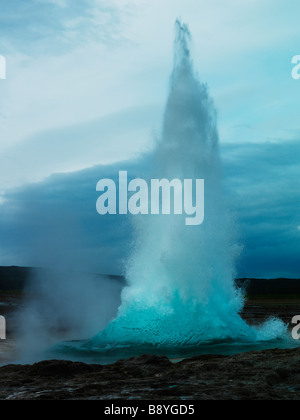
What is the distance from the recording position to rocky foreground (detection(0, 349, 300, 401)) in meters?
6.92

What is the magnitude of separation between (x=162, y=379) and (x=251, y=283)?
10980cm

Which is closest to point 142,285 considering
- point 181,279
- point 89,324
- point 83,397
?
point 181,279

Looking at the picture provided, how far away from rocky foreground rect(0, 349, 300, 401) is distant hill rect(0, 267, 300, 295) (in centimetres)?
8079

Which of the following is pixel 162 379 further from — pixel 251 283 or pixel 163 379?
pixel 251 283

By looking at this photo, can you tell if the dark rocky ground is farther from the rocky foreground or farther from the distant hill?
the distant hill

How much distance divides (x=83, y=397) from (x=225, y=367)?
9.96 feet

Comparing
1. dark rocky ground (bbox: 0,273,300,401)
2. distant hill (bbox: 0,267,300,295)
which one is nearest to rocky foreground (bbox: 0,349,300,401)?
dark rocky ground (bbox: 0,273,300,401)

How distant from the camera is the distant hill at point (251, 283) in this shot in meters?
92.1

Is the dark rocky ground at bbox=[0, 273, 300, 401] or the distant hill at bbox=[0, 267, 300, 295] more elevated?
the distant hill at bbox=[0, 267, 300, 295]

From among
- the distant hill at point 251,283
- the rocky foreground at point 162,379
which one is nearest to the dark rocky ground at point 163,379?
the rocky foreground at point 162,379

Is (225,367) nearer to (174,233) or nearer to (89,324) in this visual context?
(174,233)

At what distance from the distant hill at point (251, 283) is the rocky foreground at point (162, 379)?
3181 inches

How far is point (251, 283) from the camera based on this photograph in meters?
114
